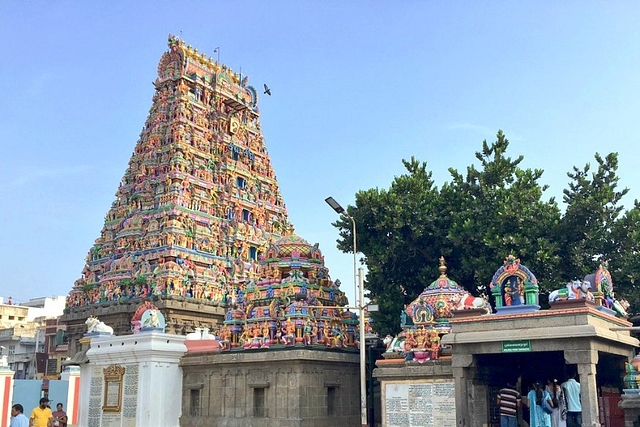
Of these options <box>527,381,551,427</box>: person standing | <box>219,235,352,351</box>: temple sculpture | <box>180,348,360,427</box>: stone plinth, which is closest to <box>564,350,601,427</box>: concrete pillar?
<box>527,381,551,427</box>: person standing

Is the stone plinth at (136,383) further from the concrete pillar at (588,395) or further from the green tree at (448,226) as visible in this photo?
the concrete pillar at (588,395)

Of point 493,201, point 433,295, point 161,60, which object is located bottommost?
point 433,295

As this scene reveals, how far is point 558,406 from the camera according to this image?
61.8 ft

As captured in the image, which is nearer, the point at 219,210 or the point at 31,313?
the point at 219,210

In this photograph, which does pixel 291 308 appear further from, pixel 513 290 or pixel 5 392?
pixel 5 392

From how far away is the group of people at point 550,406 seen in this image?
18.5 m

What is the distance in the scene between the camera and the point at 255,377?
26125 millimetres

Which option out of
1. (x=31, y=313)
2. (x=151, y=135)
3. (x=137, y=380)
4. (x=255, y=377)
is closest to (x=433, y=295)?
(x=255, y=377)

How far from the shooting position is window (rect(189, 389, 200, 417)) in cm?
2772

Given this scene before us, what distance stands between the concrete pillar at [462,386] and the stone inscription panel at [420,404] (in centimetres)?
91

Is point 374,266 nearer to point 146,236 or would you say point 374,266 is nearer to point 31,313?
point 146,236

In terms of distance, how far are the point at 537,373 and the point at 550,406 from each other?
4.07 m

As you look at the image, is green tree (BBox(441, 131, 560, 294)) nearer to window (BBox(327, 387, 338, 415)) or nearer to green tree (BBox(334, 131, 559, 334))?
green tree (BBox(334, 131, 559, 334))

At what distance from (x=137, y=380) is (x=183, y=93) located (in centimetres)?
2933
